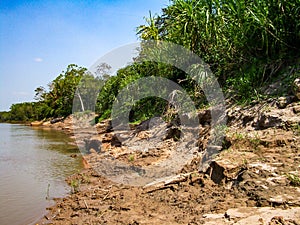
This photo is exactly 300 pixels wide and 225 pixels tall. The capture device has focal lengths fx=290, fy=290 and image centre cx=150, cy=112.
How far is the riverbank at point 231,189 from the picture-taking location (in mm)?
2955

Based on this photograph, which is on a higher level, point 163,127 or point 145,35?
point 145,35

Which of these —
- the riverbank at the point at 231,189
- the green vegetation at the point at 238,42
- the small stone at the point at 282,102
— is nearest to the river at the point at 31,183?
the riverbank at the point at 231,189

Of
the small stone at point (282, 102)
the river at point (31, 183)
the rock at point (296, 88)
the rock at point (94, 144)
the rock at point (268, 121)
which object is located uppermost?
the rock at point (296, 88)

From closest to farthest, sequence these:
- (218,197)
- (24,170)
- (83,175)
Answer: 1. (218,197)
2. (83,175)
3. (24,170)

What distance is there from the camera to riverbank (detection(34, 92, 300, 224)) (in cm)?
296

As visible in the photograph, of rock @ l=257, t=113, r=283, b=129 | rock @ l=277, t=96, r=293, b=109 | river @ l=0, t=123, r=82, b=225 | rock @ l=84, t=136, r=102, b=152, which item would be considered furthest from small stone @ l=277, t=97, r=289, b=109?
rock @ l=84, t=136, r=102, b=152

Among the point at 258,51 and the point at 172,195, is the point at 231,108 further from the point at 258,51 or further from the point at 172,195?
the point at 172,195

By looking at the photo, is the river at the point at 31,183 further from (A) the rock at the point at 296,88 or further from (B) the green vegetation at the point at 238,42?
(A) the rock at the point at 296,88

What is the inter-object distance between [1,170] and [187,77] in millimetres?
6239

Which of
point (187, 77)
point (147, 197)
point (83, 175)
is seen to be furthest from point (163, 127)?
point (147, 197)

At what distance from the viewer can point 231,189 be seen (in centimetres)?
357

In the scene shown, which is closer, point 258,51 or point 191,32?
point 258,51

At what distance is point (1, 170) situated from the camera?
8.79 meters

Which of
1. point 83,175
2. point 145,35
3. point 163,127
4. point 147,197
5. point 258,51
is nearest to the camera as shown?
point 147,197
